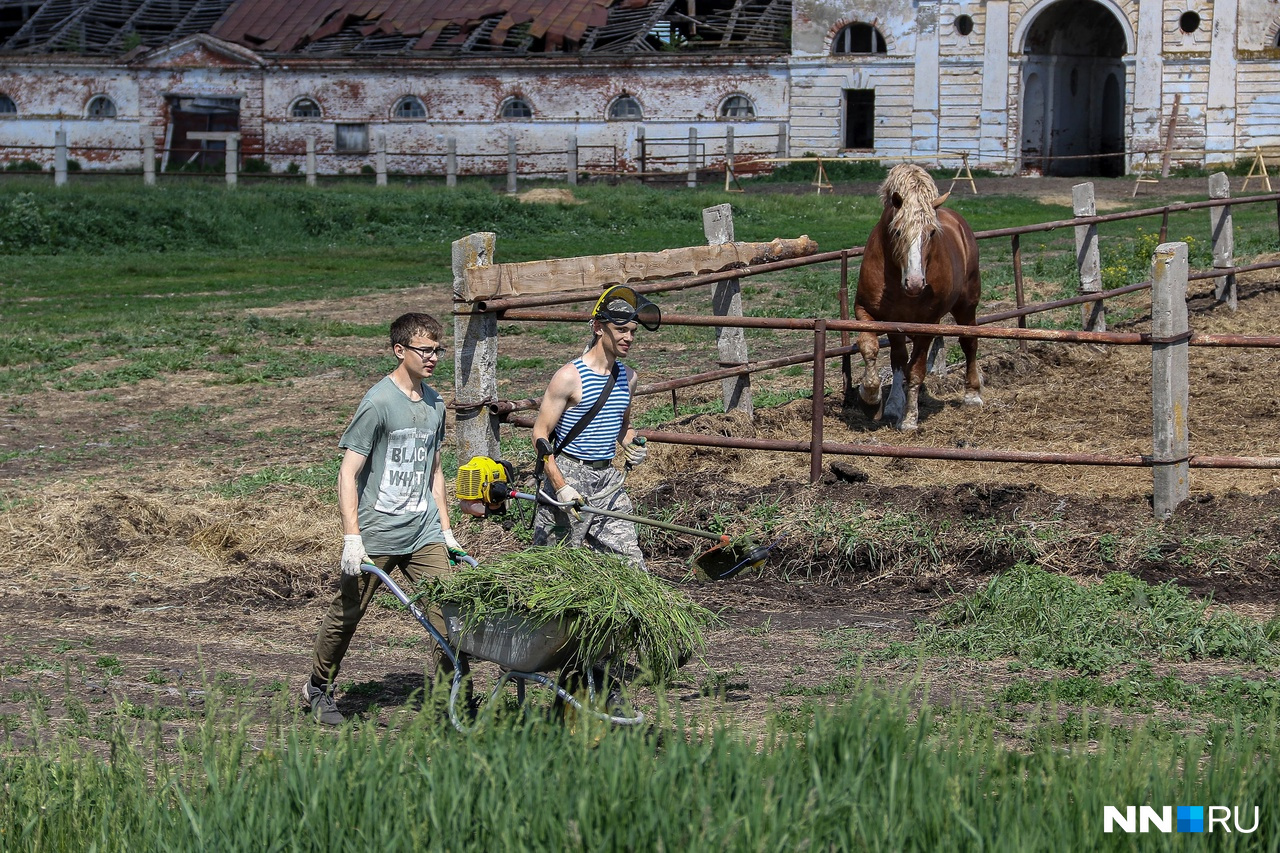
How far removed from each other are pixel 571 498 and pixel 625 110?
33.7 metres

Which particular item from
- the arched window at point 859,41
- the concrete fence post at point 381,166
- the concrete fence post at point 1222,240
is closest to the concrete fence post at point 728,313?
the concrete fence post at point 1222,240

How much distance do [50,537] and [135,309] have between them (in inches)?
393

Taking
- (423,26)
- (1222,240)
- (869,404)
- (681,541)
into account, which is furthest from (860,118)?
(681,541)

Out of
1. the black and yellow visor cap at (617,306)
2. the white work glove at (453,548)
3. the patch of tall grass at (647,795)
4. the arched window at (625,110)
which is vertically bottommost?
the patch of tall grass at (647,795)

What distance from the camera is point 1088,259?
1323 centimetres

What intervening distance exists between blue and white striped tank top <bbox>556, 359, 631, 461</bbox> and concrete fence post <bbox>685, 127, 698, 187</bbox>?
29.6m

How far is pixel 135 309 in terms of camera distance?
17.1 meters

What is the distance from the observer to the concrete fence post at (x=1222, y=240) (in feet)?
49.9

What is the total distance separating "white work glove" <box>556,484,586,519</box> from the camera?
5.36 metres

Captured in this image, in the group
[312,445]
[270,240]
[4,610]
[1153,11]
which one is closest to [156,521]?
[4,610]

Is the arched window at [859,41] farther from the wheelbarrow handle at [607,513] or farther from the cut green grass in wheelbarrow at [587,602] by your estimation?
the cut green grass in wheelbarrow at [587,602]

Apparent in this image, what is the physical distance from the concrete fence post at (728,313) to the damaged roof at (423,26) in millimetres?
29114

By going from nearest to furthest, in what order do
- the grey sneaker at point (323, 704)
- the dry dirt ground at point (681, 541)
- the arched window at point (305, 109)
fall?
the grey sneaker at point (323, 704)
the dry dirt ground at point (681, 541)
the arched window at point (305, 109)

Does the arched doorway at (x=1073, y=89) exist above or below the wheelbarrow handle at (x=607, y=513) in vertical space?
above
